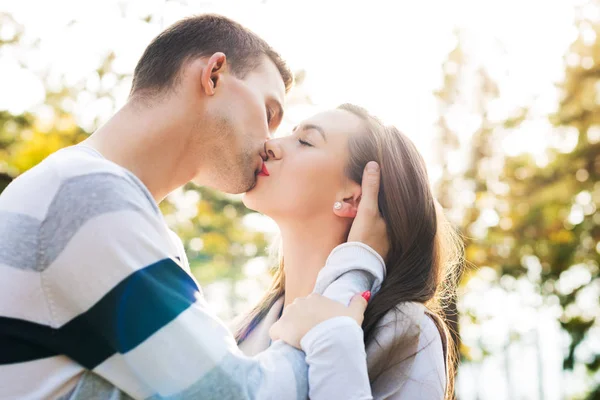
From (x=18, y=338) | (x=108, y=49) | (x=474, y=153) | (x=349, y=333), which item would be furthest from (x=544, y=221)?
(x=18, y=338)

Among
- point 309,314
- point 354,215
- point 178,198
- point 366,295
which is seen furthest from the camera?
point 178,198

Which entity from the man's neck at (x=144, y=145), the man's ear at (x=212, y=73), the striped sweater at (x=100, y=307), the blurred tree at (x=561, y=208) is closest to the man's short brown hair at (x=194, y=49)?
the man's ear at (x=212, y=73)

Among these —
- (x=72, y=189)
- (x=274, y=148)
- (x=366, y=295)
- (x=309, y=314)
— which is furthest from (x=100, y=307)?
(x=274, y=148)

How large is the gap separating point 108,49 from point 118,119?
9173 mm

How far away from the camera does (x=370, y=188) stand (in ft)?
10.8

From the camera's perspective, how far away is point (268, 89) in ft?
11.3

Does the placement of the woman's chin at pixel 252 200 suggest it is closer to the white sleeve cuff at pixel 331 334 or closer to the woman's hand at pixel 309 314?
the woman's hand at pixel 309 314

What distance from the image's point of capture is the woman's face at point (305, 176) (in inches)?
132

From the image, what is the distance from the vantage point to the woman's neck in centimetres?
347

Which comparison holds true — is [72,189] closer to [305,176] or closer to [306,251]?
[305,176]

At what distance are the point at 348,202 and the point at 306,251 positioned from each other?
1.08 feet

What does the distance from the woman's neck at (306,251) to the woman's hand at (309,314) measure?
82 centimetres

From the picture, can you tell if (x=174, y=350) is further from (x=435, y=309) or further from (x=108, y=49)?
(x=108, y=49)

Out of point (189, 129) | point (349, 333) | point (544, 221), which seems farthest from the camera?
point (544, 221)
